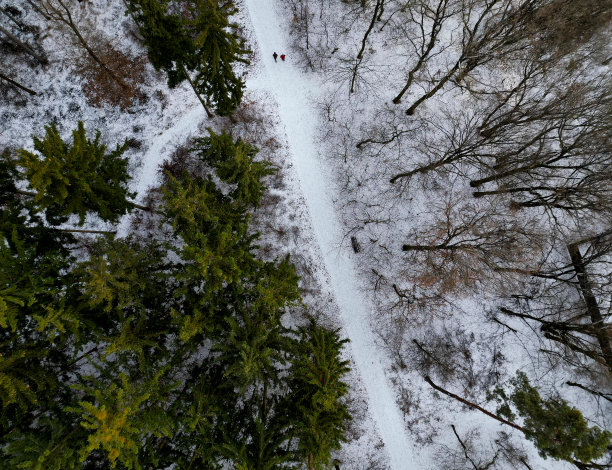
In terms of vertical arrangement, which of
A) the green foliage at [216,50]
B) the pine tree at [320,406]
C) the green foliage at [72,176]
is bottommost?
the pine tree at [320,406]

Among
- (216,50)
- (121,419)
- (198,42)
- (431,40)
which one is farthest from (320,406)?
(431,40)

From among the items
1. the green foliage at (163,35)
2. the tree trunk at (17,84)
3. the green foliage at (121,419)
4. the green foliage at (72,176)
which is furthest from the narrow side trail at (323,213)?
the tree trunk at (17,84)

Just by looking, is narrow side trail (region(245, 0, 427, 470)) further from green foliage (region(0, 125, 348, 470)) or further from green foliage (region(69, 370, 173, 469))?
green foliage (region(69, 370, 173, 469))

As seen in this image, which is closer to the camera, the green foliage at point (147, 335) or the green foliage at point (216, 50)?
the green foliage at point (147, 335)

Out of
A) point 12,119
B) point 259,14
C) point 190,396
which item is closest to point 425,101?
point 259,14

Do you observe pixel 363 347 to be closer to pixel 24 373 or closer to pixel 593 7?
pixel 24 373

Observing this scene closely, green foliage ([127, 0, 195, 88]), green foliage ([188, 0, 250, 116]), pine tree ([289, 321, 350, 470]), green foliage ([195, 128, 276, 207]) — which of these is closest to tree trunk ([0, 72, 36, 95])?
green foliage ([127, 0, 195, 88])

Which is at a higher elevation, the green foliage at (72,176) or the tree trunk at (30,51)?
the tree trunk at (30,51)

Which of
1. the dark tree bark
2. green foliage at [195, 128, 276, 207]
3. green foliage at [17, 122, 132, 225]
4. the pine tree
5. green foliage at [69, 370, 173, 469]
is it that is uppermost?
the dark tree bark

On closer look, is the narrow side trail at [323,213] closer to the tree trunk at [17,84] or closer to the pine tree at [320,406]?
the pine tree at [320,406]
